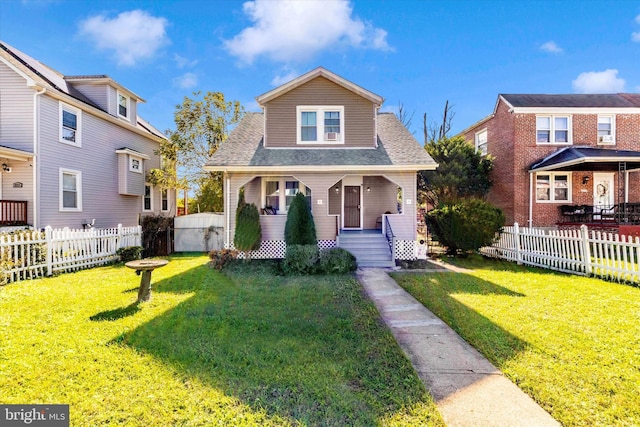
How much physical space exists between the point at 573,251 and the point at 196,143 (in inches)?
741

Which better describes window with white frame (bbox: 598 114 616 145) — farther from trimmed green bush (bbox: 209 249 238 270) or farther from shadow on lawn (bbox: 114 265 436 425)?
trimmed green bush (bbox: 209 249 238 270)

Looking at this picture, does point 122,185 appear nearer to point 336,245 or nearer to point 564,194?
point 336,245

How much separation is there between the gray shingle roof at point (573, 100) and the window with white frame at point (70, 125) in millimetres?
22522

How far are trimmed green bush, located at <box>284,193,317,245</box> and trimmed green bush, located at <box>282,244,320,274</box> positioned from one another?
53 centimetres

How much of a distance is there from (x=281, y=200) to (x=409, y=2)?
36.5 feet

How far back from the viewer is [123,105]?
1614cm

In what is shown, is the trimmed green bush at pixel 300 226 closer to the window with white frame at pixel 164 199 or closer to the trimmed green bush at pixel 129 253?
the trimmed green bush at pixel 129 253

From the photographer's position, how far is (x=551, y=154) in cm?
1691

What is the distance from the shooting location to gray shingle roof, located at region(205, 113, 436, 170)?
10992mm

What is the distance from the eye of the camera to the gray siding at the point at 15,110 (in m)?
→ 11.2

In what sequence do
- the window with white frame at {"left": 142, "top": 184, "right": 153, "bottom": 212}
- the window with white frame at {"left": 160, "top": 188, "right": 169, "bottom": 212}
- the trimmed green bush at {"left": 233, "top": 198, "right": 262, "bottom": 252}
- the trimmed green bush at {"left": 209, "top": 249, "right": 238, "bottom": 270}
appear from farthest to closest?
the window with white frame at {"left": 160, "top": 188, "right": 169, "bottom": 212} < the window with white frame at {"left": 142, "top": 184, "right": 153, "bottom": 212} < the trimmed green bush at {"left": 233, "top": 198, "right": 262, "bottom": 252} < the trimmed green bush at {"left": 209, "top": 249, "right": 238, "bottom": 270}

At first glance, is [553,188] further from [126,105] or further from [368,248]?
[126,105]

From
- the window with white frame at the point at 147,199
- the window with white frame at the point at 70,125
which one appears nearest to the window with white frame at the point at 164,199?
the window with white frame at the point at 147,199

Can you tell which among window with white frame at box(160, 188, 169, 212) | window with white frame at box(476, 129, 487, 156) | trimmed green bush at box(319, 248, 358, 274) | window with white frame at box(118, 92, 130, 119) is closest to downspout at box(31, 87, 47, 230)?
window with white frame at box(118, 92, 130, 119)
